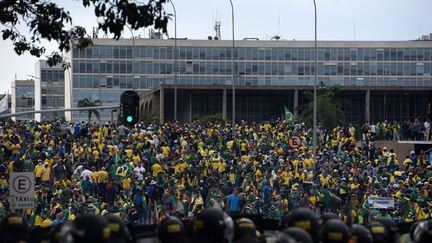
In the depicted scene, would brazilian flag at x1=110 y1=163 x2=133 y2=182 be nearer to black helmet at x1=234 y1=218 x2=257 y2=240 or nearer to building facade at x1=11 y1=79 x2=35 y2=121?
black helmet at x1=234 y1=218 x2=257 y2=240

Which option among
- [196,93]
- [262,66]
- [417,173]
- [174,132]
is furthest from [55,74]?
[417,173]

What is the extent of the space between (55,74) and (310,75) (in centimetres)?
3643

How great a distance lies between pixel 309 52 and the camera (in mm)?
106375

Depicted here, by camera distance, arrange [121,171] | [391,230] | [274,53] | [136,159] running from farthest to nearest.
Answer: [274,53] → [136,159] → [121,171] → [391,230]

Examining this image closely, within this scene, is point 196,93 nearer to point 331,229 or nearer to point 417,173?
point 417,173

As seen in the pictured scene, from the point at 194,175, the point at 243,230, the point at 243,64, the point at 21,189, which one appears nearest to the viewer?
the point at 243,230

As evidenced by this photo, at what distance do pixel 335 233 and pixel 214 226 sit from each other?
6.09 feet

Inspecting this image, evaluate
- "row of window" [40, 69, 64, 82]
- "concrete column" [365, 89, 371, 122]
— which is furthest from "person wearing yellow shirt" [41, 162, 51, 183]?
"row of window" [40, 69, 64, 82]

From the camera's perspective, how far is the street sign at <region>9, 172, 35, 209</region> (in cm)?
2302

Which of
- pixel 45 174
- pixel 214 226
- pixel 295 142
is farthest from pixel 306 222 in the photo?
pixel 295 142

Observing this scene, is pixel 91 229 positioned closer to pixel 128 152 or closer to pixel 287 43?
pixel 128 152

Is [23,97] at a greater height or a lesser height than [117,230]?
greater

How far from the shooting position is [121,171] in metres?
32.3

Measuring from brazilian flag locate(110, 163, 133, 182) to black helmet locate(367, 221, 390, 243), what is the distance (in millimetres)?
15937
